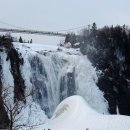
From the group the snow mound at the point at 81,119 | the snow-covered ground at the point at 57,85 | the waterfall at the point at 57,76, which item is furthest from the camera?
the waterfall at the point at 57,76

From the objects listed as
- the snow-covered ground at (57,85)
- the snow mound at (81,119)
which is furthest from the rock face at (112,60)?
the snow mound at (81,119)

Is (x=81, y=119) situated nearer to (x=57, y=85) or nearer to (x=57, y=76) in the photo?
(x=57, y=85)

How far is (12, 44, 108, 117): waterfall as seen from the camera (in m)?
66.7

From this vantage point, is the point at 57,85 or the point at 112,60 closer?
the point at 57,85

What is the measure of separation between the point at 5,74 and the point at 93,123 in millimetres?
16862

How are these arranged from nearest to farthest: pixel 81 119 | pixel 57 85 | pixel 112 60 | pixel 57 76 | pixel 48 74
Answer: pixel 81 119
pixel 48 74
pixel 57 85
pixel 57 76
pixel 112 60

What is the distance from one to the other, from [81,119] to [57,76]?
67.3 feet

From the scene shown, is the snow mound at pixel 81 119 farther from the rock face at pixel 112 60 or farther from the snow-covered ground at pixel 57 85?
the rock face at pixel 112 60

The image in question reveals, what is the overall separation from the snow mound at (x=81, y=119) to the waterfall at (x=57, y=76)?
9965mm

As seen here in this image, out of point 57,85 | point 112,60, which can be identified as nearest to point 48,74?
point 57,85

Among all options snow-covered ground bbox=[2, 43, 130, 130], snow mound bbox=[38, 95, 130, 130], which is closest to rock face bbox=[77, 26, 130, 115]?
snow-covered ground bbox=[2, 43, 130, 130]

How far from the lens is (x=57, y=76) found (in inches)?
2776

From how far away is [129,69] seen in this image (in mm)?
79188

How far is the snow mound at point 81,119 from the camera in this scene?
47.1 metres
